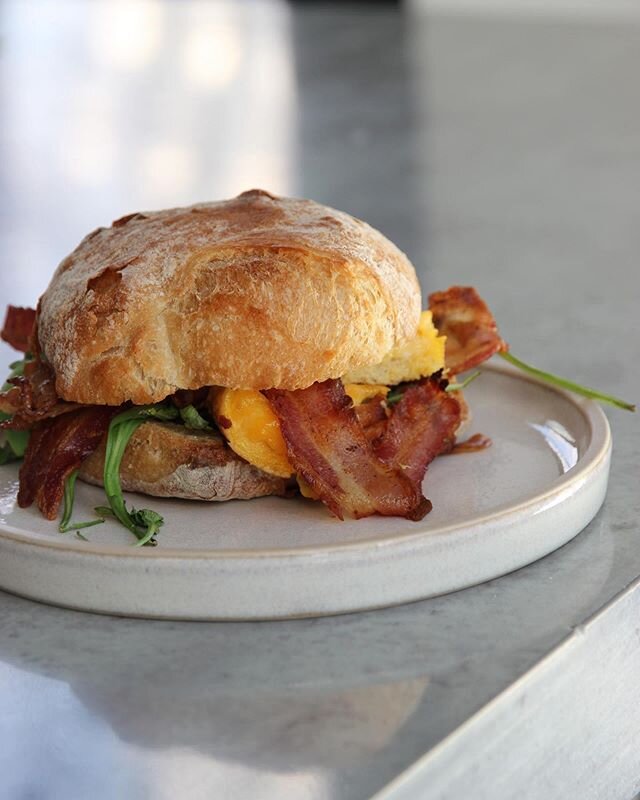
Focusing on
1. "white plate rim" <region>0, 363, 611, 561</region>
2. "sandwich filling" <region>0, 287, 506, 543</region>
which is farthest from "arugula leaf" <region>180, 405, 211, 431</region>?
"white plate rim" <region>0, 363, 611, 561</region>

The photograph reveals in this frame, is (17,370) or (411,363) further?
(17,370)

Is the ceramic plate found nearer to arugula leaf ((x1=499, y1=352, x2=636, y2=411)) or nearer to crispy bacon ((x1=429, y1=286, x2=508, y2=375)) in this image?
arugula leaf ((x1=499, y1=352, x2=636, y2=411))

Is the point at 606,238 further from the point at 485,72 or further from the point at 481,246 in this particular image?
the point at 485,72

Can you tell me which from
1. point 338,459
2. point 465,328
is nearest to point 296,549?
point 338,459

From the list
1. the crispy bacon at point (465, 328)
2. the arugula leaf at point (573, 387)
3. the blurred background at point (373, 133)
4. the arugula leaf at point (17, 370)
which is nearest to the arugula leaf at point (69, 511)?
the arugula leaf at point (17, 370)

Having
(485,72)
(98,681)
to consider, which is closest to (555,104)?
(485,72)

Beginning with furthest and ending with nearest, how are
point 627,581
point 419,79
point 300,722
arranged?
point 419,79, point 627,581, point 300,722

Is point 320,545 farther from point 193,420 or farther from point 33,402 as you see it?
point 33,402
